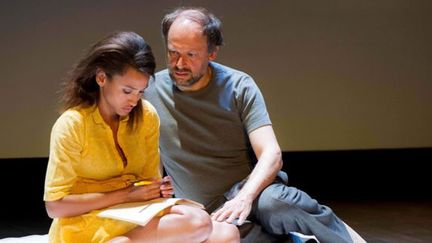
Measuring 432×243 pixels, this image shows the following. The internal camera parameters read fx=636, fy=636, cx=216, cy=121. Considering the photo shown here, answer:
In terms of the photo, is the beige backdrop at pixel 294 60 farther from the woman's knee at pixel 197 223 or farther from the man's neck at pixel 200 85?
the woman's knee at pixel 197 223

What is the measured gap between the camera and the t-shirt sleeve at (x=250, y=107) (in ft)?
7.35

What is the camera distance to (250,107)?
227 centimetres

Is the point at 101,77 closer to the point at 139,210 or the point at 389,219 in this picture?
the point at 139,210

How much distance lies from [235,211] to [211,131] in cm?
44

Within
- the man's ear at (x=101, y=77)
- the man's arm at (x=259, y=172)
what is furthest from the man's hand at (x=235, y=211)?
the man's ear at (x=101, y=77)

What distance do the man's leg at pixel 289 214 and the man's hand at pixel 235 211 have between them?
0.16m

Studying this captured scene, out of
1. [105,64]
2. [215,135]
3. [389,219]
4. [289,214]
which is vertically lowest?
[389,219]

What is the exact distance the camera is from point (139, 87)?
172cm

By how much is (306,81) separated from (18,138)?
6.22 ft

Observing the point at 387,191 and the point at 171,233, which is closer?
the point at 171,233

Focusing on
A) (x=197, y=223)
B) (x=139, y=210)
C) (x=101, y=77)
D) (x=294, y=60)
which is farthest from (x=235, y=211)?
(x=294, y=60)

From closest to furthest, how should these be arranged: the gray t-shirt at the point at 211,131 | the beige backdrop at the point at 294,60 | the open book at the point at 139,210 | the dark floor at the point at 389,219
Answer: the open book at the point at 139,210 → the gray t-shirt at the point at 211,131 → the dark floor at the point at 389,219 → the beige backdrop at the point at 294,60

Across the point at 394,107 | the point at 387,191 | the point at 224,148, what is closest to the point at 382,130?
the point at 394,107

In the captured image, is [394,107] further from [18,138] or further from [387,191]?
[18,138]
